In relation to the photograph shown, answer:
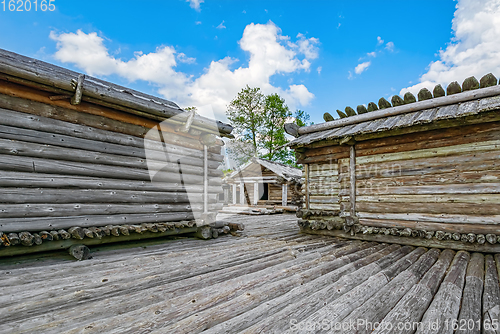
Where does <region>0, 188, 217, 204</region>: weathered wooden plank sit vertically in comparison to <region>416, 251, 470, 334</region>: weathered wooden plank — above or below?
above

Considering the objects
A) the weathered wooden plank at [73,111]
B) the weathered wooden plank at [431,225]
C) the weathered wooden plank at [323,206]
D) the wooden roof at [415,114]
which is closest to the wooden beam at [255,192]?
the weathered wooden plank at [323,206]

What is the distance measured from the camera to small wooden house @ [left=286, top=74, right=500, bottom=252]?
4.73 meters

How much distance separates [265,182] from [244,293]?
55.6 ft

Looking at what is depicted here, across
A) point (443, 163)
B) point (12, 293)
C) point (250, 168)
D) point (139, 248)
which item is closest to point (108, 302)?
point (12, 293)

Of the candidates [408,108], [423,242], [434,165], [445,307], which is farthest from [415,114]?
[445,307]

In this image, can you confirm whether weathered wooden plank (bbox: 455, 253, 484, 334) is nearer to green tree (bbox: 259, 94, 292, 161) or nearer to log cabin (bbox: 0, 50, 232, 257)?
log cabin (bbox: 0, 50, 232, 257)

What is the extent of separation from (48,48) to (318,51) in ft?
70.1

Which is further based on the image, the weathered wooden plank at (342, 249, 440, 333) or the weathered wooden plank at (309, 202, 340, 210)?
the weathered wooden plank at (309, 202, 340, 210)

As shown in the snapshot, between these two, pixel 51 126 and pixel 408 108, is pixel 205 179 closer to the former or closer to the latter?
pixel 51 126

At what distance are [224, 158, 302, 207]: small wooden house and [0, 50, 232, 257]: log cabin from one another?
12.3 metres

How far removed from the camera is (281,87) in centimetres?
2978

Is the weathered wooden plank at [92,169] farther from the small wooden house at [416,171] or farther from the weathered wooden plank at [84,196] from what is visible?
the small wooden house at [416,171]

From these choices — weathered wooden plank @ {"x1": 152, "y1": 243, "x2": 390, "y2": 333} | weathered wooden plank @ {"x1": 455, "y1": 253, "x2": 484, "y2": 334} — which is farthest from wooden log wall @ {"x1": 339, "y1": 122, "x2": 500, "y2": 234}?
weathered wooden plank @ {"x1": 152, "y1": 243, "x2": 390, "y2": 333}

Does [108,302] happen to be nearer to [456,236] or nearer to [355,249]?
[355,249]
